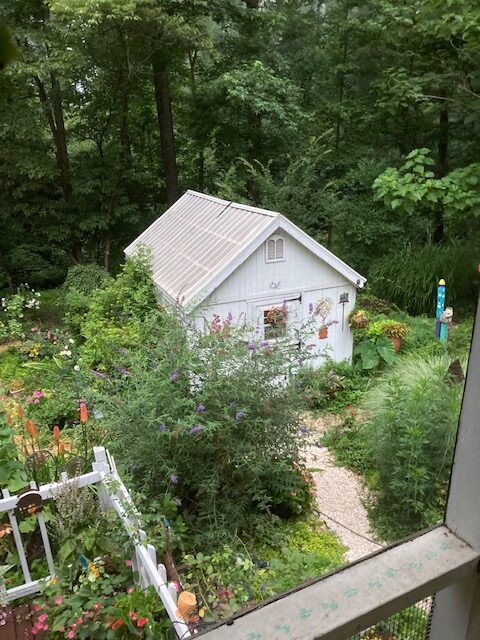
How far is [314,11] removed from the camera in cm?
279

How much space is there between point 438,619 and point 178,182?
8.66m

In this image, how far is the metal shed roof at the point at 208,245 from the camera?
4.59 meters

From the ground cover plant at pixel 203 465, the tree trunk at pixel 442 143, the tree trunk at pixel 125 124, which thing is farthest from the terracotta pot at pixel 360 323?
the tree trunk at pixel 125 124

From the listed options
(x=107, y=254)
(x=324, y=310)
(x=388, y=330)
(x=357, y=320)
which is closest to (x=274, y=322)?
(x=324, y=310)

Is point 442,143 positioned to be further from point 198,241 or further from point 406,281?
point 406,281

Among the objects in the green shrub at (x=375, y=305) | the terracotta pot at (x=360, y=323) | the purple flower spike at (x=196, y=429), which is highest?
the purple flower spike at (x=196, y=429)

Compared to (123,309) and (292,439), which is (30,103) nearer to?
(123,309)

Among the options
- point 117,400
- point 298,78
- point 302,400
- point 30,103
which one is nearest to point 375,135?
point 298,78

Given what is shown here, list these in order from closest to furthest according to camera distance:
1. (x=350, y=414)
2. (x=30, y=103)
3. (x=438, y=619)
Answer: (x=438, y=619), (x=350, y=414), (x=30, y=103)

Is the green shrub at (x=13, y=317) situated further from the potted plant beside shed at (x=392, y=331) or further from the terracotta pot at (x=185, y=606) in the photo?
the terracotta pot at (x=185, y=606)

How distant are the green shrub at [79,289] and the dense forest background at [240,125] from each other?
948mm

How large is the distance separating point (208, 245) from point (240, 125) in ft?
9.61

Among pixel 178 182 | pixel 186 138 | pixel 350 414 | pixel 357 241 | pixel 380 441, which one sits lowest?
pixel 350 414

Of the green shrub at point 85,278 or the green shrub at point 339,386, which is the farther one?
the green shrub at point 85,278
